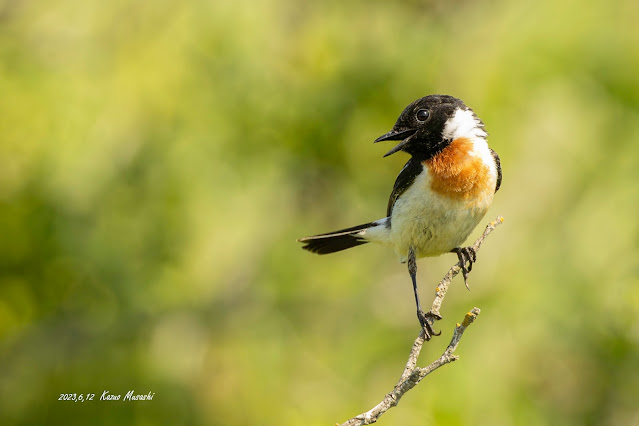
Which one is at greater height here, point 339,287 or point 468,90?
point 468,90

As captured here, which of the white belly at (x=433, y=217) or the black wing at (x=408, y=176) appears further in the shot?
the black wing at (x=408, y=176)

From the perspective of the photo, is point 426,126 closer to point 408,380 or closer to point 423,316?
point 423,316

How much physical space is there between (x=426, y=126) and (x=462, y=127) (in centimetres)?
27

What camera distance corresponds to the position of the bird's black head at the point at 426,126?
392 cm

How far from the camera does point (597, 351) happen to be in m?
5.80

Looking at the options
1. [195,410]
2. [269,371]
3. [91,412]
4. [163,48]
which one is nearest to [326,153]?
[163,48]

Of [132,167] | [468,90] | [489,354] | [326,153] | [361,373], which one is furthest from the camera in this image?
[326,153]

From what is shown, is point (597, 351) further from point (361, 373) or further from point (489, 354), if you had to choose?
point (361, 373)

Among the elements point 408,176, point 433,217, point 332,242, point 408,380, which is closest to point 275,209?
point 332,242

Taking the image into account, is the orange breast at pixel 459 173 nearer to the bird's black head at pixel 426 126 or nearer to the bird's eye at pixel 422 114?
the bird's black head at pixel 426 126

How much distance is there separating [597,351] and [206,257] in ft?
11.2

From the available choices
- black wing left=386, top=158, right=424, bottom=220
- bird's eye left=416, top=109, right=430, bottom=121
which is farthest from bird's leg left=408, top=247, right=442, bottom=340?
bird's eye left=416, top=109, right=430, bottom=121

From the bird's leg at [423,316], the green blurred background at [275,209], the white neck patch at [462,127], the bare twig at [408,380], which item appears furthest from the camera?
the green blurred background at [275,209]

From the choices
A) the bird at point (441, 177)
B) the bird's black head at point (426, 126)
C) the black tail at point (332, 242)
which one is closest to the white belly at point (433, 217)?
the bird at point (441, 177)
